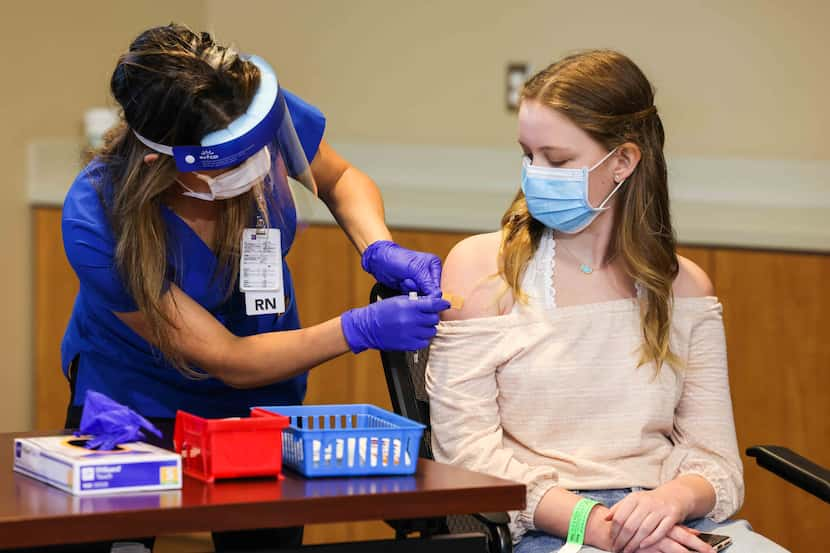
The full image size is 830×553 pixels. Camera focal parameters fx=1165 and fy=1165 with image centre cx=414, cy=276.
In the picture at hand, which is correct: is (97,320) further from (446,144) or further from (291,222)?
(446,144)

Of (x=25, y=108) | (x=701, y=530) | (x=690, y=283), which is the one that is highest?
(x=25, y=108)

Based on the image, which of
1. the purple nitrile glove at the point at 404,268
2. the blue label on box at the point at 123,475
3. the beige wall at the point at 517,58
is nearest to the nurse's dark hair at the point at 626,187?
the purple nitrile glove at the point at 404,268

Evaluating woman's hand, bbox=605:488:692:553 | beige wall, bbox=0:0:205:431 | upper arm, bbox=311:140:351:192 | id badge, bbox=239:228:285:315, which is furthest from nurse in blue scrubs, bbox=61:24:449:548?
beige wall, bbox=0:0:205:431

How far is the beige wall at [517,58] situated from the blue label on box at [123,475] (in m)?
2.69

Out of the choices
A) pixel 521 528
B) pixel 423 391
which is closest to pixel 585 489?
pixel 521 528

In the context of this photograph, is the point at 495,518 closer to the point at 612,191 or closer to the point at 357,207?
the point at 612,191

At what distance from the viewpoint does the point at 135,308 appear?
6.12ft

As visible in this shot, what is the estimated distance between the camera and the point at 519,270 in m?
1.93

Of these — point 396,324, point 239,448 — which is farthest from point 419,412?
point 239,448

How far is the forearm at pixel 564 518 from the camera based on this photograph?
1.74m

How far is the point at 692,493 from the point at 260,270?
2.56ft

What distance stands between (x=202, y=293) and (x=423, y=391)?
405 mm

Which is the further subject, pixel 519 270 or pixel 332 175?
pixel 332 175

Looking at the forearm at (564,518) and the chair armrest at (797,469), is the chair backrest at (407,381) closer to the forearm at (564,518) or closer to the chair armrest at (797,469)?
the forearm at (564,518)
